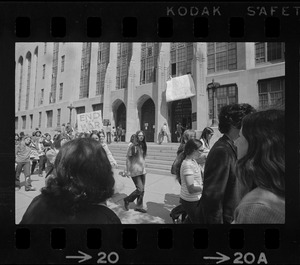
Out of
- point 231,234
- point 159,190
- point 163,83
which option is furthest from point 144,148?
point 163,83

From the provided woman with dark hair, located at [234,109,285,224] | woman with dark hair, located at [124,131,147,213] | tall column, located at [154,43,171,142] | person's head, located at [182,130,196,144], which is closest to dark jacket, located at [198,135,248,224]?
woman with dark hair, located at [234,109,285,224]

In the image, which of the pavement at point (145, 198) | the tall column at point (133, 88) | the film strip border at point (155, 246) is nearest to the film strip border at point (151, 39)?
the film strip border at point (155, 246)

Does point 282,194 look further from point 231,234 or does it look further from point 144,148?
point 144,148

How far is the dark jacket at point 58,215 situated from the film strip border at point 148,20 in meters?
2.07

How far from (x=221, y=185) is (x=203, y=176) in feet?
0.83

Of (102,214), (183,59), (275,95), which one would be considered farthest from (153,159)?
(183,59)

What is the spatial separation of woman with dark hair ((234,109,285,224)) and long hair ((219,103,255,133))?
0.25 ft

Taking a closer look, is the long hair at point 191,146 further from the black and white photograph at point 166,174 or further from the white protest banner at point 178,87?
the white protest banner at point 178,87

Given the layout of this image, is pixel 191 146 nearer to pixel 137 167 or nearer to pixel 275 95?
pixel 137 167

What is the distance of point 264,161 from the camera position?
6.83ft

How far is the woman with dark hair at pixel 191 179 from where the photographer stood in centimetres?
235

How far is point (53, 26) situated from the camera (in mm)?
2111

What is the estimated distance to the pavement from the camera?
208cm

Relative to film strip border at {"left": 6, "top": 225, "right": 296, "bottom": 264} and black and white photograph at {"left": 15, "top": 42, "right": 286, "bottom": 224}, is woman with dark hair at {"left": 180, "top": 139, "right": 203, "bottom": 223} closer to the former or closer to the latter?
black and white photograph at {"left": 15, "top": 42, "right": 286, "bottom": 224}
